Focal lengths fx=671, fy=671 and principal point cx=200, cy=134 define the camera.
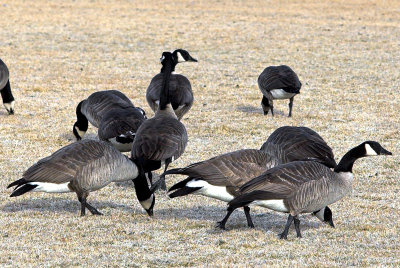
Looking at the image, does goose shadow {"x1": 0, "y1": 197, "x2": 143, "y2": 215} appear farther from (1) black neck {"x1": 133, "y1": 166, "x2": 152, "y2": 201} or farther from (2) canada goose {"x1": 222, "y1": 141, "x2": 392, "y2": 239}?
(2) canada goose {"x1": 222, "y1": 141, "x2": 392, "y2": 239}

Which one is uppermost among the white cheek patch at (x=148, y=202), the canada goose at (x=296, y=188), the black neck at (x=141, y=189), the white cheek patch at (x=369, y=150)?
the white cheek patch at (x=369, y=150)

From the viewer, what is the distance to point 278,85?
14.7m

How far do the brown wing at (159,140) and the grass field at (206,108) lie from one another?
0.75 m

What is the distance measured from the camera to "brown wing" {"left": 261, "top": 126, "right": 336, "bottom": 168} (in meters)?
9.30

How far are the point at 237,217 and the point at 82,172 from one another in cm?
217

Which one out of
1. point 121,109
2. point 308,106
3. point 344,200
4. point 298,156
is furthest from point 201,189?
point 308,106

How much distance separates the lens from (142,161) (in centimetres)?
920

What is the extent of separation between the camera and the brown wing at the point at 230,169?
26.1 ft

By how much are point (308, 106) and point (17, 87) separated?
7.67 metres

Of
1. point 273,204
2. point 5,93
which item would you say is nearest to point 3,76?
point 5,93

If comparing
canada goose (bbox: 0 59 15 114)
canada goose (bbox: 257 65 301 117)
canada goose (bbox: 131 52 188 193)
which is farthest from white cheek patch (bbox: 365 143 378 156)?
canada goose (bbox: 0 59 15 114)

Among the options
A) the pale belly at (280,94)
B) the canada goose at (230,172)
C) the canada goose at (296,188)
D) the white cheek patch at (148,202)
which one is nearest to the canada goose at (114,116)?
the white cheek patch at (148,202)

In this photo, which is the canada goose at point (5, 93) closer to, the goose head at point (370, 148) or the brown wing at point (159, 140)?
the brown wing at point (159, 140)

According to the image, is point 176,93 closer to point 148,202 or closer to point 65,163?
point 148,202
